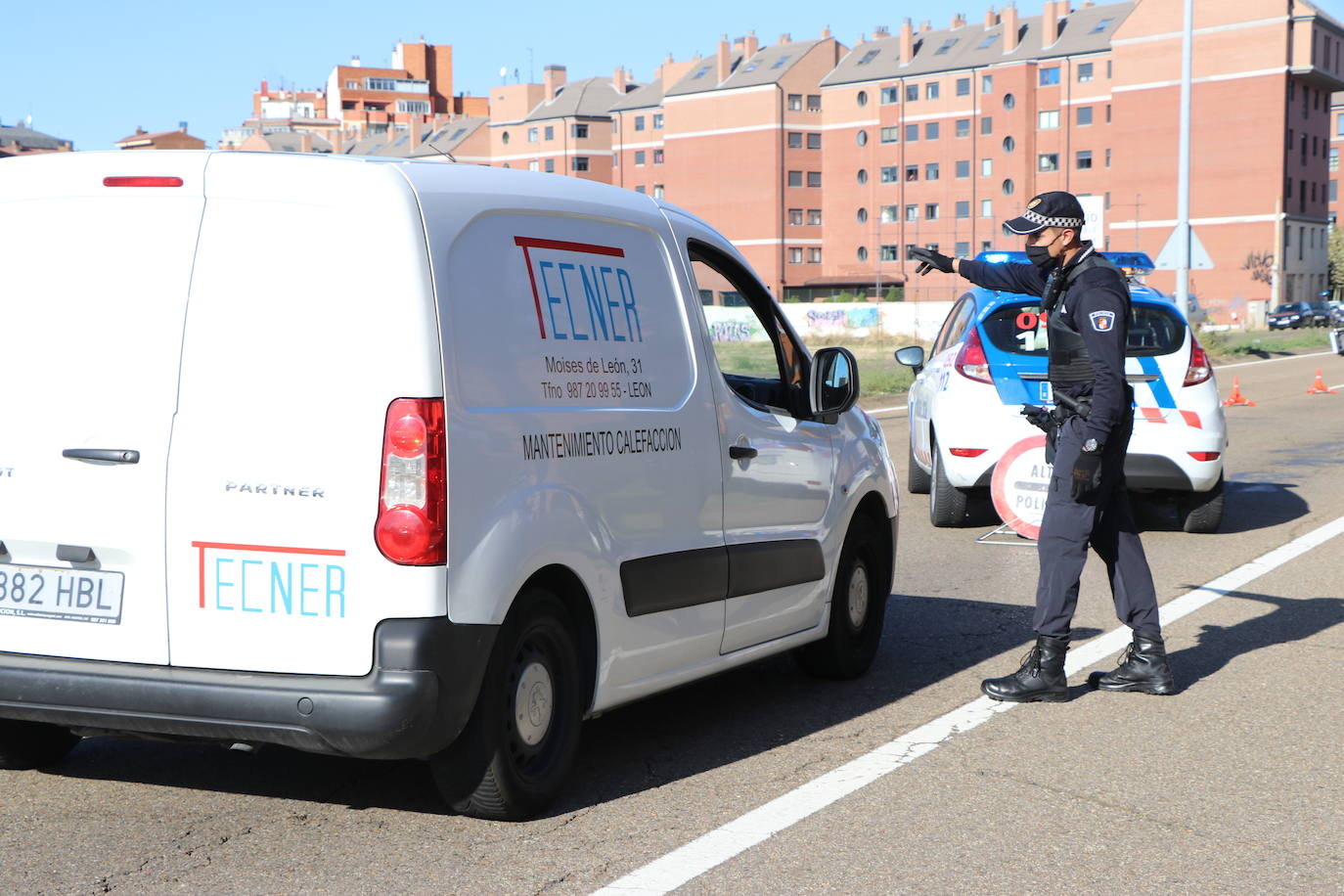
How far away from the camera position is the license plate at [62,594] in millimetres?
4391

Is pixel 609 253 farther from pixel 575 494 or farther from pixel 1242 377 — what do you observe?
pixel 1242 377

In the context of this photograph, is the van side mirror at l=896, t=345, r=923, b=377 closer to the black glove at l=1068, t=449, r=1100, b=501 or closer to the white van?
the black glove at l=1068, t=449, r=1100, b=501

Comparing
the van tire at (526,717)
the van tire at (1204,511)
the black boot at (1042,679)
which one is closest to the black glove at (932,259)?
the black boot at (1042,679)

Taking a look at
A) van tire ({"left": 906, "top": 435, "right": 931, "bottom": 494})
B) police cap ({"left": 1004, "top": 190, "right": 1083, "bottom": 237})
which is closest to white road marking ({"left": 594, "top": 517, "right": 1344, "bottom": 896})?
police cap ({"left": 1004, "top": 190, "right": 1083, "bottom": 237})

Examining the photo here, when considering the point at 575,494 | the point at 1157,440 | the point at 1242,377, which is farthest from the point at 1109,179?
the point at 575,494

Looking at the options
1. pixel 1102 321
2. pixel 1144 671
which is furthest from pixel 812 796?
pixel 1102 321

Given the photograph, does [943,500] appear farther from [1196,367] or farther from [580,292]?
[580,292]

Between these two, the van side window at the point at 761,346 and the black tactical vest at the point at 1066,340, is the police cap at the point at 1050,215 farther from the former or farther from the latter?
the van side window at the point at 761,346

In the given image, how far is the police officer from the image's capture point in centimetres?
611

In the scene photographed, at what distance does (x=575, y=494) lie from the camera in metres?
4.73

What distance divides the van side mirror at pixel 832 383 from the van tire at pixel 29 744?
9.26 feet

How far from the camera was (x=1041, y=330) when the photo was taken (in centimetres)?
1048

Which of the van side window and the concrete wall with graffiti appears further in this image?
the concrete wall with graffiti

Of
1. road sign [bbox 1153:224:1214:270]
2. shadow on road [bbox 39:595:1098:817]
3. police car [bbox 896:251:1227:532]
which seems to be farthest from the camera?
road sign [bbox 1153:224:1214:270]
